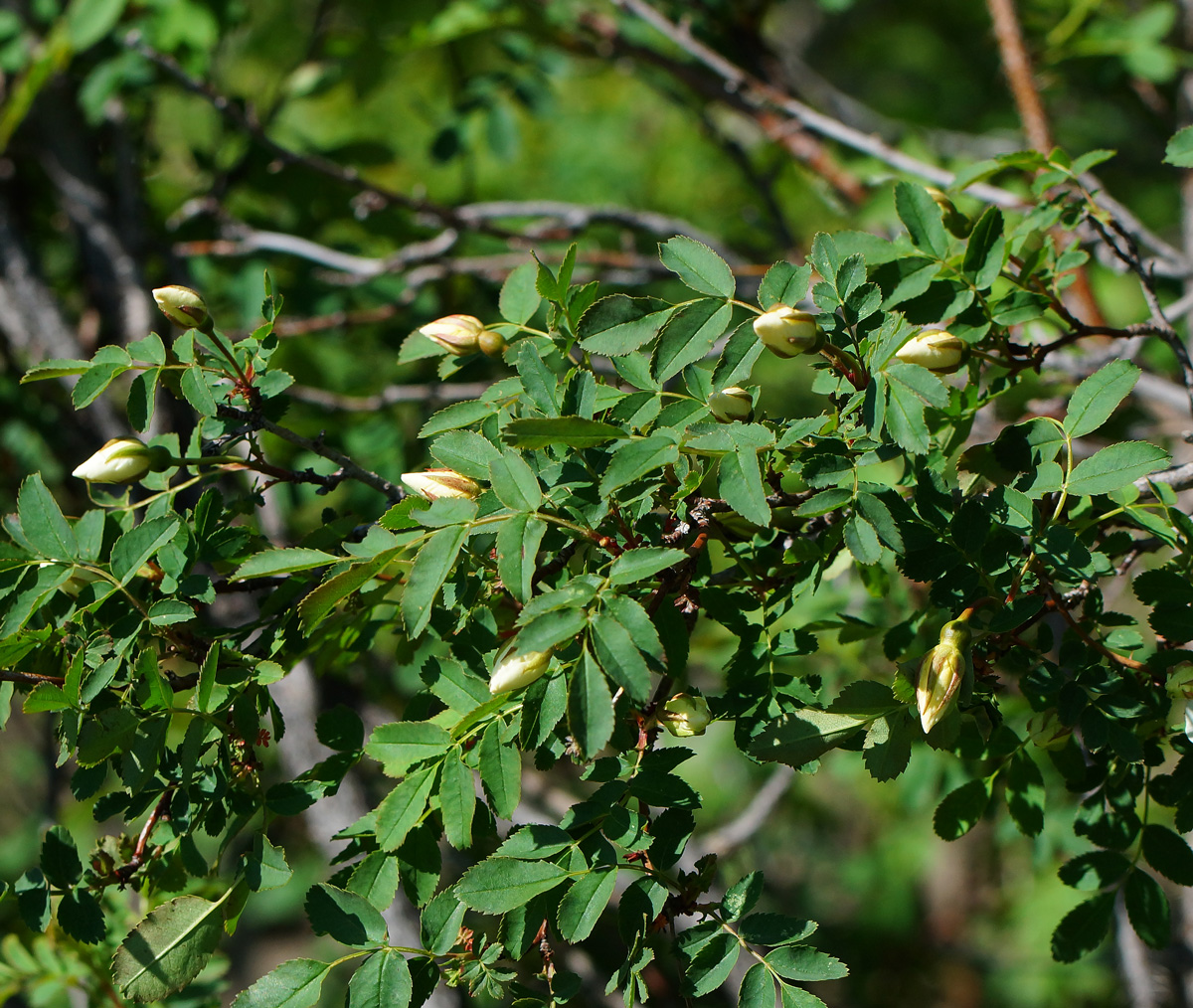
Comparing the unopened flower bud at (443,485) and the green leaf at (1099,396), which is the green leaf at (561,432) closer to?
the unopened flower bud at (443,485)

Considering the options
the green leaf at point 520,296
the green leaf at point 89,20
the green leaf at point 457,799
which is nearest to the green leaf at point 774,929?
the green leaf at point 457,799

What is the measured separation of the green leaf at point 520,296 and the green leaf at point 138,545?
35cm

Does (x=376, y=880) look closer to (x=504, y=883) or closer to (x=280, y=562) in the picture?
(x=504, y=883)

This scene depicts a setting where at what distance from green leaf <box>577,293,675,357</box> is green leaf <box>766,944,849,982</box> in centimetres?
47

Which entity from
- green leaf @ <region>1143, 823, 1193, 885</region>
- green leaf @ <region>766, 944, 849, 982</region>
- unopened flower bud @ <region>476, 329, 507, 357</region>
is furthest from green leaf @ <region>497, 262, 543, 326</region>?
green leaf @ <region>1143, 823, 1193, 885</region>

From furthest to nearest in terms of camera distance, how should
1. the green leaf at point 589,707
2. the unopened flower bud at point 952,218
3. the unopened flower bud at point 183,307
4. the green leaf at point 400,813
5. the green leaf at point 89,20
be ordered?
the green leaf at point 89,20, the unopened flower bud at point 952,218, the unopened flower bud at point 183,307, the green leaf at point 400,813, the green leaf at point 589,707

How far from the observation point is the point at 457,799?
0.74 metres

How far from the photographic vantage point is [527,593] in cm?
68

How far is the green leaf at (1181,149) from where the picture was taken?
906 millimetres

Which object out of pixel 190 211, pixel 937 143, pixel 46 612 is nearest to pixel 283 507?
pixel 190 211

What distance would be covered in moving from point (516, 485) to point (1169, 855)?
0.64 metres

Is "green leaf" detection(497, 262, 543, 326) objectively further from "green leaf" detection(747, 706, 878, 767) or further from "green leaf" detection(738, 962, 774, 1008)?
"green leaf" detection(738, 962, 774, 1008)

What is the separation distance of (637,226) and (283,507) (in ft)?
3.02

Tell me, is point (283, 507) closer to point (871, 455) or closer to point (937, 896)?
point (871, 455)
